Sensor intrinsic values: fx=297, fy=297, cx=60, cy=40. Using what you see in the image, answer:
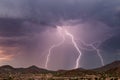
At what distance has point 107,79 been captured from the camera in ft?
388

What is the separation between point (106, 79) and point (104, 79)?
0.79 meters

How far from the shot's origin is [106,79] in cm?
11862

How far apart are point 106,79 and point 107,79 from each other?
439mm

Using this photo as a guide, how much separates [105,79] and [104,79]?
0.42m

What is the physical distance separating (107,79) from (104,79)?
3.94ft

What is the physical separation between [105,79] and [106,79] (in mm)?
414

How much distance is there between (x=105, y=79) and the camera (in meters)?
119

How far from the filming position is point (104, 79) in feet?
390

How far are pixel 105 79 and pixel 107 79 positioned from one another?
31.2 inches
